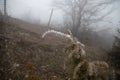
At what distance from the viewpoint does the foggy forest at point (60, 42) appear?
12.2ft

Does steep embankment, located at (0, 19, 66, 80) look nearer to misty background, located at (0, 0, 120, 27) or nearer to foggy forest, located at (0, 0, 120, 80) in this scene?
foggy forest, located at (0, 0, 120, 80)

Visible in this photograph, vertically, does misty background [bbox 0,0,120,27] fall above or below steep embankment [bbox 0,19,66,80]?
above

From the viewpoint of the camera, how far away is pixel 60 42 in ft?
52.8

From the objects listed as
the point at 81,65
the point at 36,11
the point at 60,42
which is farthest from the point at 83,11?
the point at 81,65

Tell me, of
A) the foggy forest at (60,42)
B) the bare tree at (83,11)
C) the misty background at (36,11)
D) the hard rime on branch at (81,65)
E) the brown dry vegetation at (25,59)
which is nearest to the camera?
the hard rime on branch at (81,65)

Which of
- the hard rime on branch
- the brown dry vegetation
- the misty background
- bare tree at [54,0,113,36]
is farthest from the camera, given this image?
the misty background

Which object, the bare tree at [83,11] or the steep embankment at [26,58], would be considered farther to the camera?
the bare tree at [83,11]

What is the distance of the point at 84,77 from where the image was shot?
344 centimetres

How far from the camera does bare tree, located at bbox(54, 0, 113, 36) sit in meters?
23.0

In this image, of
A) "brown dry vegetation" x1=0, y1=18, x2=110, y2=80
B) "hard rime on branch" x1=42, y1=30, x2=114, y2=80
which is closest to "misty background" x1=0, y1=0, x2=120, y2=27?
"brown dry vegetation" x1=0, y1=18, x2=110, y2=80

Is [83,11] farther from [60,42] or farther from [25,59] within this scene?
[25,59]

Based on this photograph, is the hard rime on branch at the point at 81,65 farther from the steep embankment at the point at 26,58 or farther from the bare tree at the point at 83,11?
the bare tree at the point at 83,11

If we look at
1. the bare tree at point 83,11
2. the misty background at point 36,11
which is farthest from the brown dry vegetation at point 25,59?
the misty background at point 36,11

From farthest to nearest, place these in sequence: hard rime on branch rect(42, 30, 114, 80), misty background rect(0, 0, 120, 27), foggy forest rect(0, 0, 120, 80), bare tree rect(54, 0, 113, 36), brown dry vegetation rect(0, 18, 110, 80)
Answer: misty background rect(0, 0, 120, 27) < bare tree rect(54, 0, 113, 36) < brown dry vegetation rect(0, 18, 110, 80) < foggy forest rect(0, 0, 120, 80) < hard rime on branch rect(42, 30, 114, 80)
